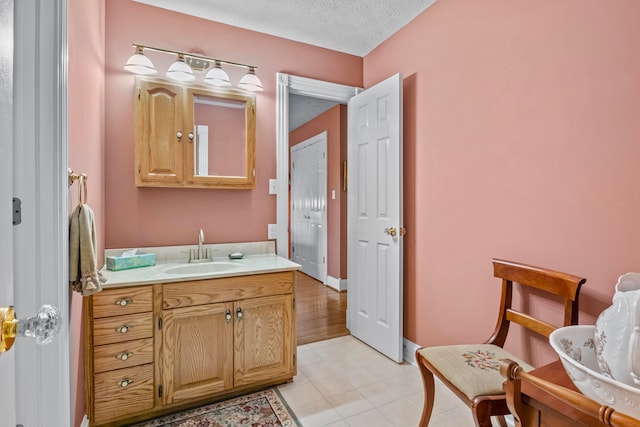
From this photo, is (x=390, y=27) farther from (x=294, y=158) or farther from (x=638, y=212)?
(x=294, y=158)

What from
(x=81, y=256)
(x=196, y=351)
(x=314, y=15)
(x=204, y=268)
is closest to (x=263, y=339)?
(x=196, y=351)

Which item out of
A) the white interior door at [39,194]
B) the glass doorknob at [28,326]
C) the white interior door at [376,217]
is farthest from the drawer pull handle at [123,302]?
the white interior door at [376,217]

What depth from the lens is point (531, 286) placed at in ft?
5.32

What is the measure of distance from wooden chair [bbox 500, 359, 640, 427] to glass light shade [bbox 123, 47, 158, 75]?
2.49 metres

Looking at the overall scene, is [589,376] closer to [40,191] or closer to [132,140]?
[40,191]

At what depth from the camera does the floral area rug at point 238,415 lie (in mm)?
1756

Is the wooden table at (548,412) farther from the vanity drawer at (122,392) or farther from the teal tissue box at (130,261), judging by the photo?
the teal tissue box at (130,261)

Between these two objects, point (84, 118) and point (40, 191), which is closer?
point (40, 191)

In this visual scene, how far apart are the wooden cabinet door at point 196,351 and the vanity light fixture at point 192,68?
1556mm

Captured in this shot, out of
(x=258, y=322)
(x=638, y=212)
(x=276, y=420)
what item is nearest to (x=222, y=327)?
(x=258, y=322)

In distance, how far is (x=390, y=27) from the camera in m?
2.56

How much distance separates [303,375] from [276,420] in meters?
0.50

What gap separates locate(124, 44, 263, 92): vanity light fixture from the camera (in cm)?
212

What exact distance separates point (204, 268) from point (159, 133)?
3.20ft
